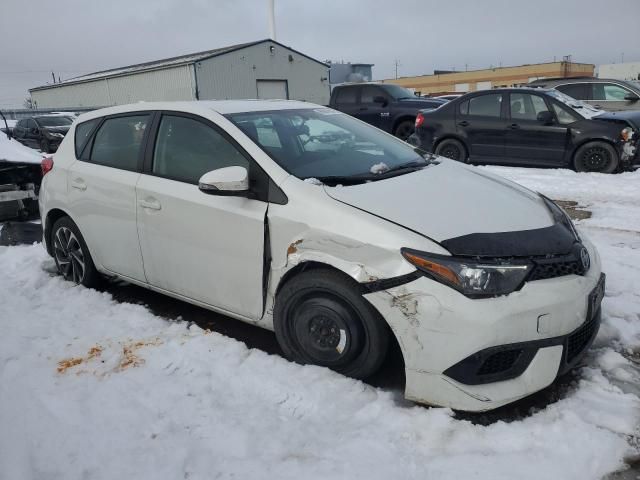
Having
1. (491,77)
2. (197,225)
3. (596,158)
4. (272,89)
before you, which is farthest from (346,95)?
(491,77)

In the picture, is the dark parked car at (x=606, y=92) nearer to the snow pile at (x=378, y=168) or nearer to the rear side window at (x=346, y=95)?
the rear side window at (x=346, y=95)

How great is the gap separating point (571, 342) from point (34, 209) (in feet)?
21.5

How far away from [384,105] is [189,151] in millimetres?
10365

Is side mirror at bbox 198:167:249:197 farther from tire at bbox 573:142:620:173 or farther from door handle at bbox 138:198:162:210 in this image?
tire at bbox 573:142:620:173

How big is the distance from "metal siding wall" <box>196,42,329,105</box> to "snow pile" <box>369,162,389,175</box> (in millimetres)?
27391

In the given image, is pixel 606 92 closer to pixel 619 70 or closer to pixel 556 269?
pixel 556 269

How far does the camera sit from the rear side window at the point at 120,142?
150 inches

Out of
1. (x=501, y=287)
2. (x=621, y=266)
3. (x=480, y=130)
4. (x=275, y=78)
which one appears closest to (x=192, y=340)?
(x=501, y=287)

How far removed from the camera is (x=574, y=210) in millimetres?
6445

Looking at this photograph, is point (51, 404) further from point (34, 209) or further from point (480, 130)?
point (480, 130)

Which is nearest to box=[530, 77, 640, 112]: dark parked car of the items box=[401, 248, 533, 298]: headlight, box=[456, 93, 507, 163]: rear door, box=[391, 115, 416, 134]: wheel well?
box=[391, 115, 416, 134]: wheel well

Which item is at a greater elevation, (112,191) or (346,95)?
(346,95)

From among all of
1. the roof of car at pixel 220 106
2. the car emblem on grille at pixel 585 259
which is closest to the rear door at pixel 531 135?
the roof of car at pixel 220 106

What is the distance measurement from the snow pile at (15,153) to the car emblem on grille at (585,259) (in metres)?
6.53
